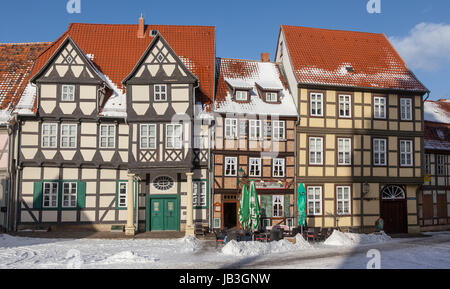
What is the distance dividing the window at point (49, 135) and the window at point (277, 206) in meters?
12.8

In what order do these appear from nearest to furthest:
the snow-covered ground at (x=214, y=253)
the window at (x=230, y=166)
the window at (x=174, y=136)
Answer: the snow-covered ground at (x=214, y=253) < the window at (x=174, y=136) < the window at (x=230, y=166)

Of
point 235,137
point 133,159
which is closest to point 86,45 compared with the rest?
point 133,159

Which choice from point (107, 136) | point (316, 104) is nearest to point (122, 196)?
point (107, 136)

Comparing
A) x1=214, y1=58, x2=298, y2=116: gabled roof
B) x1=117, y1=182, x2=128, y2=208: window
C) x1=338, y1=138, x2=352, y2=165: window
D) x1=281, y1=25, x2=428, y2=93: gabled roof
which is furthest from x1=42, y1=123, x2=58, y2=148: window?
x1=338, y1=138, x2=352, y2=165: window

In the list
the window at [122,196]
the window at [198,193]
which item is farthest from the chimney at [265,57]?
the window at [122,196]

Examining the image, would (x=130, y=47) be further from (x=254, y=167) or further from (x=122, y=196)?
(x=254, y=167)

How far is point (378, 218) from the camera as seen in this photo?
2569 cm

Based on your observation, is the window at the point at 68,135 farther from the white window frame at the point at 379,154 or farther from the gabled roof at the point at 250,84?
the white window frame at the point at 379,154

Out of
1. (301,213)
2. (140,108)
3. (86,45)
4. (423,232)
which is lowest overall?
(423,232)

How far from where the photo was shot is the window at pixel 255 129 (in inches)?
986

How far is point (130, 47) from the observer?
91.1 ft

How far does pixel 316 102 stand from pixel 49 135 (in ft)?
50.8
